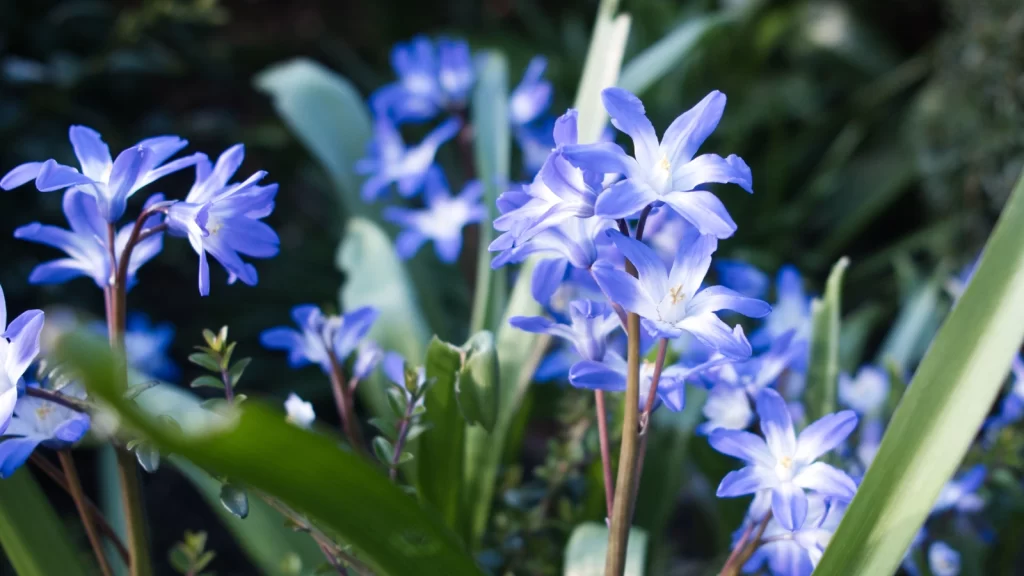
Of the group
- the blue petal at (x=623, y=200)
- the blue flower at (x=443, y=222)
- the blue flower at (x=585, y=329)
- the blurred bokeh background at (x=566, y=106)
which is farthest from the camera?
the blurred bokeh background at (x=566, y=106)

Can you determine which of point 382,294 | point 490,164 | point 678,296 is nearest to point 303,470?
point 678,296

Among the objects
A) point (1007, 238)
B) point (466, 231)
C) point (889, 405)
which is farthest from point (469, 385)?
point (466, 231)

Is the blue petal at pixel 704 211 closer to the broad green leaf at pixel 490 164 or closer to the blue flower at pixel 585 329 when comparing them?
the blue flower at pixel 585 329

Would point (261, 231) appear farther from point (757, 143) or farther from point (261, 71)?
point (757, 143)

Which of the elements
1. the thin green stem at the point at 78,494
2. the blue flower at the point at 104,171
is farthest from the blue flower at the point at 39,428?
the blue flower at the point at 104,171

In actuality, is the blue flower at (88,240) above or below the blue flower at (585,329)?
below

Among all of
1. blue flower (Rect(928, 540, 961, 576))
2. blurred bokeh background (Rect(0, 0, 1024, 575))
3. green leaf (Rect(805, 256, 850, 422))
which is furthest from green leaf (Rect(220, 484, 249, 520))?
blurred bokeh background (Rect(0, 0, 1024, 575))
